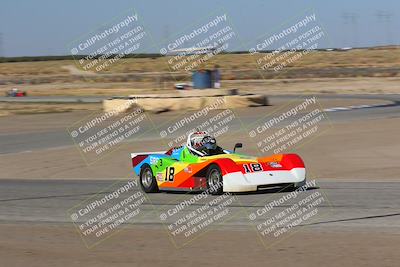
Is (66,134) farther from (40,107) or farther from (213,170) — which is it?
(40,107)

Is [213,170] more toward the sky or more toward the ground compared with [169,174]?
more toward the ground

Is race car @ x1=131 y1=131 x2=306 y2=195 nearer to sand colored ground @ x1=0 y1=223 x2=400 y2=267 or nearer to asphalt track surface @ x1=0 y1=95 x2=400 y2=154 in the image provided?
sand colored ground @ x1=0 y1=223 x2=400 y2=267

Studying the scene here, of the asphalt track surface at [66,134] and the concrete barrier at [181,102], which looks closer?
the asphalt track surface at [66,134]

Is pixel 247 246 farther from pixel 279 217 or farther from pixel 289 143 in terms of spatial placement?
pixel 289 143

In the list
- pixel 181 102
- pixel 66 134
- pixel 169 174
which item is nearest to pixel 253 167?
pixel 169 174

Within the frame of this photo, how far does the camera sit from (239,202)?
39.8 ft

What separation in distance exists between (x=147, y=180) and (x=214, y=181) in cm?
178

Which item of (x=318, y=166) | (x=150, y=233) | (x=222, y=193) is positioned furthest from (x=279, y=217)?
(x=318, y=166)

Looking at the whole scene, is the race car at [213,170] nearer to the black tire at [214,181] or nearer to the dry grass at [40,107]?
the black tire at [214,181]

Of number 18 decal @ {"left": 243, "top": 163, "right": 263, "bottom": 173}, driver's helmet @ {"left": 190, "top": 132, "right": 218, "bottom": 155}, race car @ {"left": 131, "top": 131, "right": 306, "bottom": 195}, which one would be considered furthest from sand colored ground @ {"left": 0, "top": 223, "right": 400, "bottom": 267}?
driver's helmet @ {"left": 190, "top": 132, "right": 218, "bottom": 155}

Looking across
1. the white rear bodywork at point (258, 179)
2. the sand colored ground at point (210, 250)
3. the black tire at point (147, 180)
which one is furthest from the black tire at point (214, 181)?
the sand colored ground at point (210, 250)

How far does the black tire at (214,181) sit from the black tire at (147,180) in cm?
141

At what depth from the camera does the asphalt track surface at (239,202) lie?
10.3 metres

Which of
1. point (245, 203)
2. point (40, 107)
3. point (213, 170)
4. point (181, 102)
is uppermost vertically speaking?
point (40, 107)
